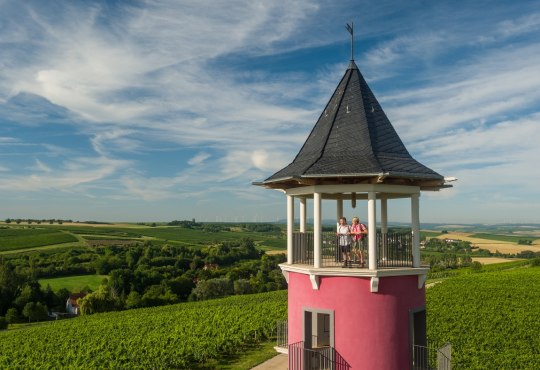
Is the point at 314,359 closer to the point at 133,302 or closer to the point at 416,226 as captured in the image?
the point at 416,226

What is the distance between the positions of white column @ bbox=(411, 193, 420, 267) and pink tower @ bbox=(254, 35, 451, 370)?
0.02 m

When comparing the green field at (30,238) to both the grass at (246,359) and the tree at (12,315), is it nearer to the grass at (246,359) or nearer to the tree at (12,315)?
the tree at (12,315)

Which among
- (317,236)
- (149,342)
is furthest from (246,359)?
(317,236)

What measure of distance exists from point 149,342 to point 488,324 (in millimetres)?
21716

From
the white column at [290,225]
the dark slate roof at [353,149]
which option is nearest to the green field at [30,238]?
the white column at [290,225]

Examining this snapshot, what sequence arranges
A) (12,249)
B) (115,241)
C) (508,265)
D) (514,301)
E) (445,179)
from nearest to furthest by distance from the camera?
1. (445,179)
2. (514,301)
3. (508,265)
4. (12,249)
5. (115,241)

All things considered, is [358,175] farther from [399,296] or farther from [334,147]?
[399,296]

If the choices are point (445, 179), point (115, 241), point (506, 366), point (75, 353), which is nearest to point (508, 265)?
point (506, 366)

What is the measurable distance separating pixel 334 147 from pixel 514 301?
119 ft

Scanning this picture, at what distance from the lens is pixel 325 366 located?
993cm

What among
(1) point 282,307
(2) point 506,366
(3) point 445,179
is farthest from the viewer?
(1) point 282,307

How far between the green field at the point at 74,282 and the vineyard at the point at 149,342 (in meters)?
56.1

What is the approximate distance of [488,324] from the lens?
29.1m

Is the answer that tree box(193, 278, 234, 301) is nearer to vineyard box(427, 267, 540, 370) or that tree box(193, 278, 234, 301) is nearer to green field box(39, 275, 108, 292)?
green field box(39, 275, 108, 292)
